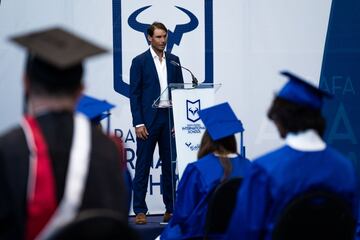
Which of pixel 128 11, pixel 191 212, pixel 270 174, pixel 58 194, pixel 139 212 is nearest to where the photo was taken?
pixel 58 194

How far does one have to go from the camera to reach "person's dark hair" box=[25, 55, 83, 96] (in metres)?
2.40

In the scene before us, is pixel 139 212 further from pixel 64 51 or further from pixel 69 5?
pixel 64 51

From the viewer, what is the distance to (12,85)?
7559mm

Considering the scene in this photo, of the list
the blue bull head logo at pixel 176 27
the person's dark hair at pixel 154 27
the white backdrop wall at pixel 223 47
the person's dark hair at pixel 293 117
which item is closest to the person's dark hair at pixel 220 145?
the person's dark hair at pixel 293 117

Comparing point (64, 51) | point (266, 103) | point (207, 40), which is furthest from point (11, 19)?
point (64, 51)

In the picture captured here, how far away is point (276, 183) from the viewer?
126 inches

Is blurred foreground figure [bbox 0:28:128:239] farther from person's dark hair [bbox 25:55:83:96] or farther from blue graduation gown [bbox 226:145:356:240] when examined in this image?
blue graduation gown [bbox 226:145:356:240]

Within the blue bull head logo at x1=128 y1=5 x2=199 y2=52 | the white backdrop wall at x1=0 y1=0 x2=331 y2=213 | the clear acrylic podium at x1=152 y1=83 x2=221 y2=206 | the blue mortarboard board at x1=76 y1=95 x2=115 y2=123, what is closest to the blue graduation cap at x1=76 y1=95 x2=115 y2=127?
the blue mortarboard board at x1=76 y1=95 x2=115 y2=123

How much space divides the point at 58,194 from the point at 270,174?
1.10 meters

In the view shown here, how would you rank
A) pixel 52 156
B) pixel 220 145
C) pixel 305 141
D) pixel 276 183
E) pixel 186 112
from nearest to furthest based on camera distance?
pixel 52 156 → pixel 276 183 → pixel 305 141 → pixel 220 145 → pixel 186 112

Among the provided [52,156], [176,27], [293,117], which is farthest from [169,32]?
[52,156]

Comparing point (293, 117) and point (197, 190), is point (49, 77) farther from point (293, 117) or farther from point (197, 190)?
point (197, 190)

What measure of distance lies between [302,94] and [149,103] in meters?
3.95

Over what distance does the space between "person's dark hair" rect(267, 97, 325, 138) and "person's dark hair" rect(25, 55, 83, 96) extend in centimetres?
114
